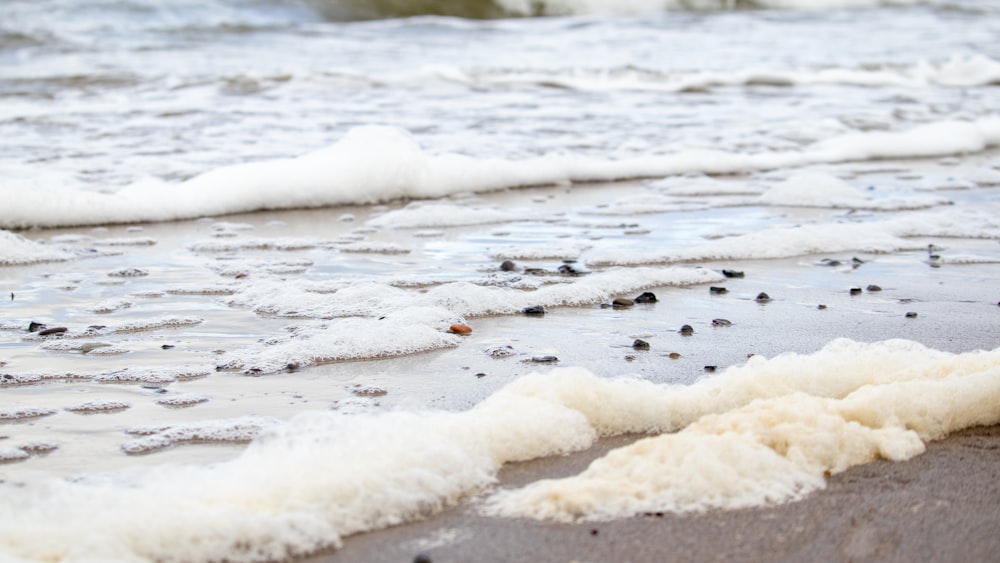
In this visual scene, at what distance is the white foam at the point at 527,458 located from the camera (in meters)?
2.03

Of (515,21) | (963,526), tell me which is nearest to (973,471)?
(963,526)

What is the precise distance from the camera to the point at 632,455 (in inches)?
94.3

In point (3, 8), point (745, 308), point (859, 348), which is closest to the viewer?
point (859, 348)

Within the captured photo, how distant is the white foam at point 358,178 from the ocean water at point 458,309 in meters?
0.02

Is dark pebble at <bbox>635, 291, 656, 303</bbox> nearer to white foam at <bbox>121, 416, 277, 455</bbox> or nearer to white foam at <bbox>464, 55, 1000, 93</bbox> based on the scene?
white foam at <bbox>121, 416, 277, 455</bbox>

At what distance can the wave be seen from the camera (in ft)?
79.3

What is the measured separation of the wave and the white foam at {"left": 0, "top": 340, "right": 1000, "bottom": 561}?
21730 mm

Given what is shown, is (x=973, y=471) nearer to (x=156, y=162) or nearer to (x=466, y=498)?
(x=466, y=498)

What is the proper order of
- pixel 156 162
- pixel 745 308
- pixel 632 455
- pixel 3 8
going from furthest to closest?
pixel 3 8 → pixel 156 162 → pixel 745 308 → pixel 632 455

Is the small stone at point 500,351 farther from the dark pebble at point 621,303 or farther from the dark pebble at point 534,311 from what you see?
the dark pebble at point 621,303

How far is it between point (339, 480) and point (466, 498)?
261 mm

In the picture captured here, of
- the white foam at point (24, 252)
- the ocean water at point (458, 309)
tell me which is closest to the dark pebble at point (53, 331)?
the ocean water at point (458, 309)

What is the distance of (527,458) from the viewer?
251 centimetres

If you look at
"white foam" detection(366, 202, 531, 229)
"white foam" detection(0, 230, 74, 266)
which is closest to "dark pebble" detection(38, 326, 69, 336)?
"white foam" detection(0, 230, 74, 266)
